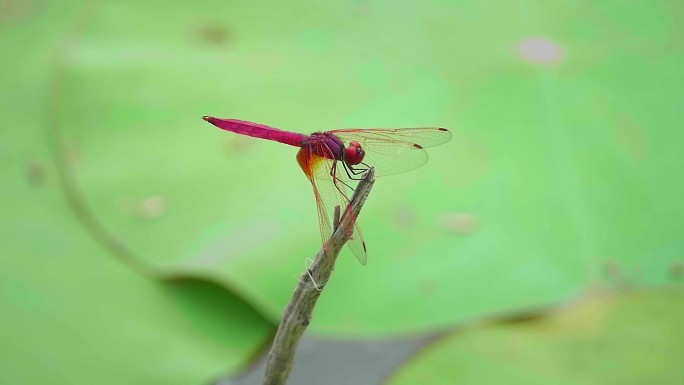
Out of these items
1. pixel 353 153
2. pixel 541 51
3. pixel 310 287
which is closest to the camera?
pixel 310 287

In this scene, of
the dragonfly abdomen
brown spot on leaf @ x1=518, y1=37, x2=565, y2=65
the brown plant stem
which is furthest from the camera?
brown spot on leaf @ x1=518, y1=37, x2=565, y2=65

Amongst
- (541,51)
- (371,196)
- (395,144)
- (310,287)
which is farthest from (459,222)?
(310,287)

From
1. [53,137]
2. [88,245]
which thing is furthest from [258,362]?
[53,137]

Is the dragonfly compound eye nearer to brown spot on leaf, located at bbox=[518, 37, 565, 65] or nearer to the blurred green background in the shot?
the blurred green background

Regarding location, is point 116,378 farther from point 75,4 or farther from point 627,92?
point 627,92

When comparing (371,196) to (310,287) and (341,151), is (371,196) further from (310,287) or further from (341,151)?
(310,287)

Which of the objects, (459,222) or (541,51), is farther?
(541,51)

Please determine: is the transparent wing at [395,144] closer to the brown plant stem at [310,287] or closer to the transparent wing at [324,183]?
the transparent wing at [324,183]

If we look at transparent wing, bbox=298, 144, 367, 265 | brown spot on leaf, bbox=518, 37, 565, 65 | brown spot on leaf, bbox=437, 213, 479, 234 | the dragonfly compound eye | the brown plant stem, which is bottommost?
the brown plant stem

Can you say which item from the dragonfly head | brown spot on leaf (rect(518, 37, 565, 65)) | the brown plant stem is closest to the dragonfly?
the dragonfly head
